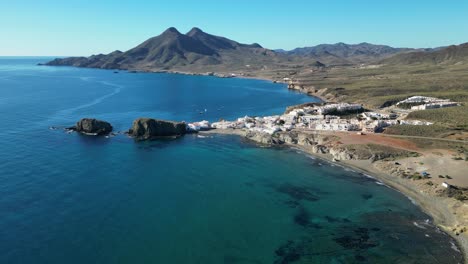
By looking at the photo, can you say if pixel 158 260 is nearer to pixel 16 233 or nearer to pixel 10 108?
pixel 16 233

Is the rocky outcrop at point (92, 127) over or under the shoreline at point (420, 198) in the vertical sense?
over

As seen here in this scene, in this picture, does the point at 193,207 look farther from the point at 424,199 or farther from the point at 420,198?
the point at 424,199

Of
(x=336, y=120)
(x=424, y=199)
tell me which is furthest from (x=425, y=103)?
(x=424, y=199)

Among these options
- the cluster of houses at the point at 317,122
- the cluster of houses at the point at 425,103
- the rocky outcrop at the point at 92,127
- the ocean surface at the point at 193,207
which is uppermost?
the cluster of houses at the point at 425,103

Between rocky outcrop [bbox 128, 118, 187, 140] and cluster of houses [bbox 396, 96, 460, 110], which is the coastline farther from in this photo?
cluster of houses [bbox 396, 96, 460, 110]

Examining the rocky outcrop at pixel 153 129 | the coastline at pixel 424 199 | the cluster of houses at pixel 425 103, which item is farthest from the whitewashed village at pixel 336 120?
the coastline at pixel 424 199

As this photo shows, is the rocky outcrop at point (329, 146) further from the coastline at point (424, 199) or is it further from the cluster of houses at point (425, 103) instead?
the cluster of houses at point (425, 103)

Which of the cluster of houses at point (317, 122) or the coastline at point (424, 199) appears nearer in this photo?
the coastline at point (424, 199)
